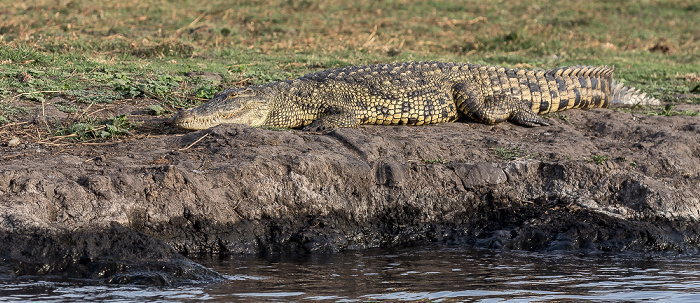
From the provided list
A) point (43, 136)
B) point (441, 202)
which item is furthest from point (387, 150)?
point (43, 136)

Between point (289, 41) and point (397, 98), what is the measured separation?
505cm

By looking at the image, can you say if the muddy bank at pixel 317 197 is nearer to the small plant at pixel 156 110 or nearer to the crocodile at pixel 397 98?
the crocodile at pixel 397 98

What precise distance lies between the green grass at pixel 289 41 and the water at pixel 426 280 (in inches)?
122

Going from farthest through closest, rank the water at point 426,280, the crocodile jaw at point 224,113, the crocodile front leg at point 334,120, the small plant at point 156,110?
1. the small plant at point 156,110
2. the crocodile front leg at point 334,120
3. the crocodile jaw at point 224,113
4. the water at point 426,280

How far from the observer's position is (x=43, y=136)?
6844 mm

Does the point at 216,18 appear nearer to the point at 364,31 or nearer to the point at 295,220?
the point at 364,31

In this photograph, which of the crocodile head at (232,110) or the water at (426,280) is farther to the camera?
the crocodile head at (232,110)

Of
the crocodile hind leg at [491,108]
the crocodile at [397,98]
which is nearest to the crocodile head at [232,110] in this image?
the crocodile at [397,98]

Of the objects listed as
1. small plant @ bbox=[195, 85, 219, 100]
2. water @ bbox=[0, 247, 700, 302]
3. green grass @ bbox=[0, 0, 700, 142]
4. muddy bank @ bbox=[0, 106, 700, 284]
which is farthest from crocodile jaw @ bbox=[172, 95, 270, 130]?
water @ bbox=[0, 247, 700, 302]

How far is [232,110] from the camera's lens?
763cm

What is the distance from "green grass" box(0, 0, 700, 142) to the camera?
347 inches

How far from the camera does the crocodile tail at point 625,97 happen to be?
9.53 meters

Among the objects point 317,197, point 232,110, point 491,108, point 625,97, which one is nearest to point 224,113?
point 232,110

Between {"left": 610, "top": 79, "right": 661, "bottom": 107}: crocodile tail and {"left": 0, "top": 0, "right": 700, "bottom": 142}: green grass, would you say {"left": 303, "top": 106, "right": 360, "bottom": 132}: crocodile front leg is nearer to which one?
{"left": 0, "top": 0, "right": 700, "bottom": 142}: green grass
